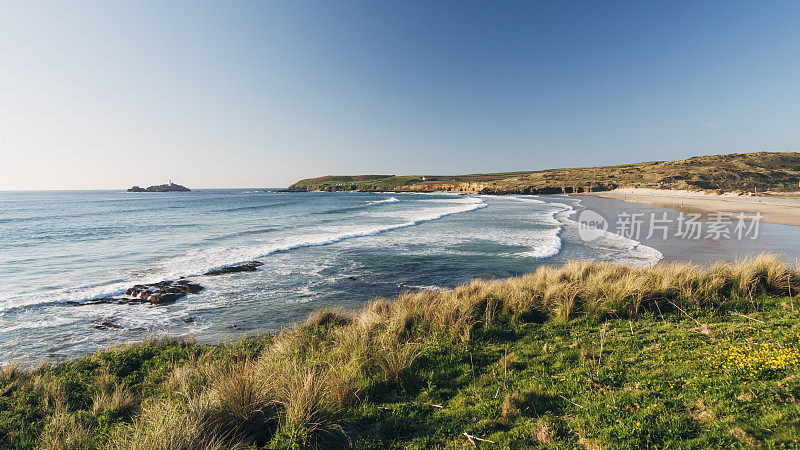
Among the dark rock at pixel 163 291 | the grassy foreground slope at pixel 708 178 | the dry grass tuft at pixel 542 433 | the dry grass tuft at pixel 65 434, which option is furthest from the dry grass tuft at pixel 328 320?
the grassy foreground slope at pixel 708 178

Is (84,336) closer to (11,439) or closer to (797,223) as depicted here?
(11,439)

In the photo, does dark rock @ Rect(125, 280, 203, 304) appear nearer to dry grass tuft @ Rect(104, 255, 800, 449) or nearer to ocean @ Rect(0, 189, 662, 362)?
ocean @ Rect(0, 189, 662, 362)

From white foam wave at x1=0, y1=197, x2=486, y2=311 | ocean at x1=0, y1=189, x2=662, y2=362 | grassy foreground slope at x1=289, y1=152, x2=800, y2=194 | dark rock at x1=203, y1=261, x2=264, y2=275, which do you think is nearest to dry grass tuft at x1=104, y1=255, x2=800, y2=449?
ocean at x1=0, y1=189, x2=662, y2=362

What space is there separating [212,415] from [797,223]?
41290 millimetres

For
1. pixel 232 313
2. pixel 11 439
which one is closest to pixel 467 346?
pixel 11 439

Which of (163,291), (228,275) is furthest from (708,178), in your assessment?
(163,291)

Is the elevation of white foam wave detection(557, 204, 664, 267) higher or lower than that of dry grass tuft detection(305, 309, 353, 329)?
lower

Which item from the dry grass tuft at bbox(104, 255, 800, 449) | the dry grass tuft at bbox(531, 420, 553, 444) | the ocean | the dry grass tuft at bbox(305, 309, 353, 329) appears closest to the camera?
the dry grass tuft at bbox(531, 420, 553, 444)

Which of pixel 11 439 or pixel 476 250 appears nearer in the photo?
pixel 11 439

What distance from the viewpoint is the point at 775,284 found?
8.84 meters

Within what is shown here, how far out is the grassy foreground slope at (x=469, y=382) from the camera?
3883mm

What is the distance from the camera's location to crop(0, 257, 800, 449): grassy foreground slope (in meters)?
3.88

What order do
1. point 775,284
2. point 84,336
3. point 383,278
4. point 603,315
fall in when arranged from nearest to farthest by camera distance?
point 603,315, point 775,284, point 84,336, point 383,278

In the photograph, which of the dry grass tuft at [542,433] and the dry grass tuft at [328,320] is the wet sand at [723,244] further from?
the dry grass tuft at [328,320]
